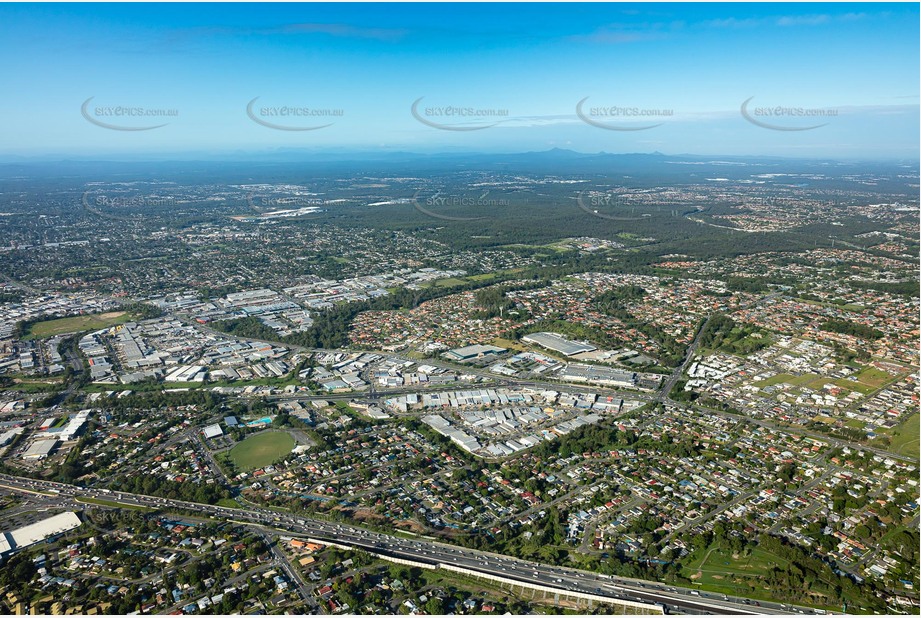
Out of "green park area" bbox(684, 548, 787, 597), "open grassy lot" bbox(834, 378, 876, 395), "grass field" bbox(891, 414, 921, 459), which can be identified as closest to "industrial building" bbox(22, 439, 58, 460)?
"green park area" bbox(684, 548, 787, 597)

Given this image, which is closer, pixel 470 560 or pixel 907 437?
pixel 470 560

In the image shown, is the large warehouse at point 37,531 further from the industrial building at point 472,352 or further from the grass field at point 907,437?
the grass field at point 907,437

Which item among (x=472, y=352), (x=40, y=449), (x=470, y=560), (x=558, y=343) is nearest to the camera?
(x=470, y=560)

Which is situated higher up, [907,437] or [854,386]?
[854,386]

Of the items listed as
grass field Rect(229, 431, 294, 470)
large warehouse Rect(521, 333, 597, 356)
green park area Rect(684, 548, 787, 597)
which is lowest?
green park area Rect(684, 548, 787, 597)

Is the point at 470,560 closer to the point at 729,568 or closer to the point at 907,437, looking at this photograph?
the point at 729,568

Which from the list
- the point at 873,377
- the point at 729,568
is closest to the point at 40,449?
the point at 729,568

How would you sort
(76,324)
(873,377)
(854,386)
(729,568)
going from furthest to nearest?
1. (76,324)
2. (873,377)
3. (854,386)
4. (729,568)

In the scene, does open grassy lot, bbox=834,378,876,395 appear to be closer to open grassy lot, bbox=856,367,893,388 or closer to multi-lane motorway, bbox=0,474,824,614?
open grassy lot, bbox=856,367,893,388
